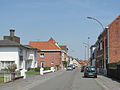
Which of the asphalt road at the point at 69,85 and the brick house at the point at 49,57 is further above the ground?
the brick house at the point at 49,57

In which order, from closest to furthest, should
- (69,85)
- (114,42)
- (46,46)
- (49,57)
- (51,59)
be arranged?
(69,85) → (114,42) → (51,59) → (49,57) → (46,46)

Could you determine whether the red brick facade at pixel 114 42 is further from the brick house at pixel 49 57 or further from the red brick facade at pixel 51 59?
the red brick facade at pixel 51 59

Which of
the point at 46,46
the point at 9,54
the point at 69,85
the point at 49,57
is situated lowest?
the point at 69,85

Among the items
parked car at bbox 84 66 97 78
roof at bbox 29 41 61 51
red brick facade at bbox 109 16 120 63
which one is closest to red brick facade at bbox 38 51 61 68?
roof at bbox 29 41 61 51

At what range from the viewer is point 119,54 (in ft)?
133

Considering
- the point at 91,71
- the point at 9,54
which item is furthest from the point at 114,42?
the point at 9,54

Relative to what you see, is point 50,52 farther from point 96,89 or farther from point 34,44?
point 96,89

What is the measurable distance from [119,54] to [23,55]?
18.1 metres

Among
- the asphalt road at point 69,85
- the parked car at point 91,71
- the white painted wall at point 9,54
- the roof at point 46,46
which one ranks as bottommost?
the asphalt road at point 69,85

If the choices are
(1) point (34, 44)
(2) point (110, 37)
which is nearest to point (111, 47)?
(2) point (110, 37)

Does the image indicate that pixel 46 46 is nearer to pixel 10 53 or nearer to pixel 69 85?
pixel 10 53

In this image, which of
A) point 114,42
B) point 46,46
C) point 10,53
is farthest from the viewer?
point 46,46

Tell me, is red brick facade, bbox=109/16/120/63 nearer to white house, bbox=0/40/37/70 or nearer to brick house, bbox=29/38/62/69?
white house, bbox=0/40/37/70

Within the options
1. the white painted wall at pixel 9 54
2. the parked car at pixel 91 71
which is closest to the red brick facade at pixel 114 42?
the parked car at pixel 91 71
